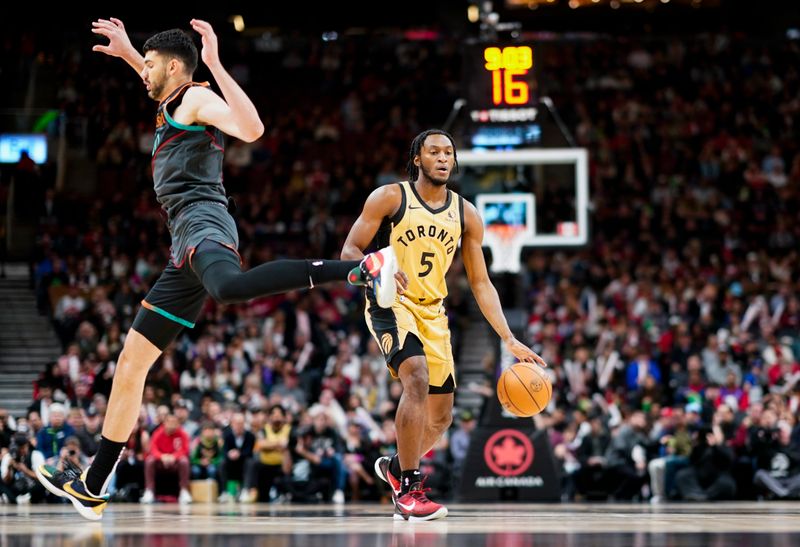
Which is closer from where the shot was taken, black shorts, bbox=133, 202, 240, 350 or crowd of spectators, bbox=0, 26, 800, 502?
black shorts, bbox=133, 202, 240, 350

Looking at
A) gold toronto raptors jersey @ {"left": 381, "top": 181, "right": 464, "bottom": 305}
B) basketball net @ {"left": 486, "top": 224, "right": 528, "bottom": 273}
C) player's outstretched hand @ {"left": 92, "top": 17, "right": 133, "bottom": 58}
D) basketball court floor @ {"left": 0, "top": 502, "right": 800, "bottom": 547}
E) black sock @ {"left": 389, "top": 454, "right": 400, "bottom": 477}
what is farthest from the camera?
basketball net @ {"left": 486, "top": 224, "right": 528, "bottom": 273}

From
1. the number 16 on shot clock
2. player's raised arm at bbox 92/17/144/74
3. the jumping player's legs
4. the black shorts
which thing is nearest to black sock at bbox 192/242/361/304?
the black shorts

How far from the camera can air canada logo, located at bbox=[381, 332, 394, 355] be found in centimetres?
671

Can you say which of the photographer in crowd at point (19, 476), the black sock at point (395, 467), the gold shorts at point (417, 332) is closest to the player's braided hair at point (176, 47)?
the gold shorts at point (417, 332)

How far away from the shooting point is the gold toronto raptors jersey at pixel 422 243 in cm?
697

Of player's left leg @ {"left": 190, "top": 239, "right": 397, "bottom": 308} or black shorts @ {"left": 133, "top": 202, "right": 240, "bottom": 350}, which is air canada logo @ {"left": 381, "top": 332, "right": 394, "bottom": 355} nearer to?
black shorts @ {"left": 133, "top": 202, "right": 240, "bottom": 350}

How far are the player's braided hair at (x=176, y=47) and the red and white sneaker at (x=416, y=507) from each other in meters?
2.58

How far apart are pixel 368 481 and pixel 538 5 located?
16.3 meters

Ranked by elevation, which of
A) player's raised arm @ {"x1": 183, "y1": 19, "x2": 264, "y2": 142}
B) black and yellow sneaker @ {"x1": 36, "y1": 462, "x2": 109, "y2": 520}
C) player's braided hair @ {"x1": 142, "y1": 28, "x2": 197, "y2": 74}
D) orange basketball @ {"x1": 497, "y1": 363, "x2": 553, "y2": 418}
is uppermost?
player's braided hair @ {"x1": 142, "y1": 28, "x2": 197, "y2": 74}

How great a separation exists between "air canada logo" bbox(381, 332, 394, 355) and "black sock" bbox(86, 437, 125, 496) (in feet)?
5.02

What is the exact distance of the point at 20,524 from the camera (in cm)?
627

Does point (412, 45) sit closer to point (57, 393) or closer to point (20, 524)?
point (57, 393)

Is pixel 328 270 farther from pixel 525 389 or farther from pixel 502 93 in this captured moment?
pixel 502 93

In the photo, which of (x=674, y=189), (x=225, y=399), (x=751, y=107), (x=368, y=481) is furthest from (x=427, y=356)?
(x=751, y=107)
